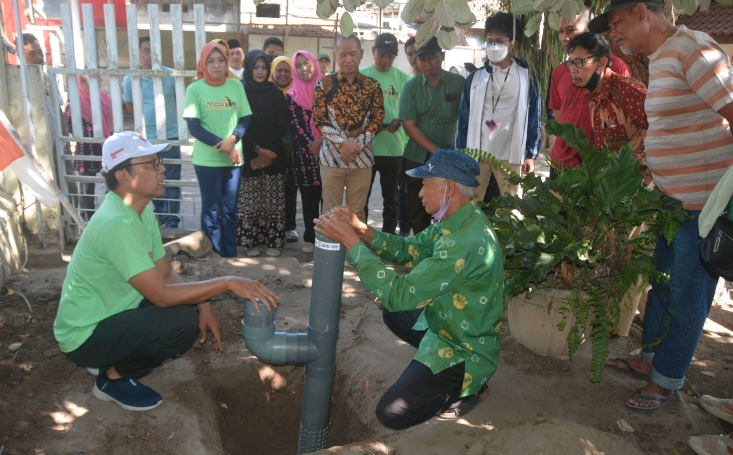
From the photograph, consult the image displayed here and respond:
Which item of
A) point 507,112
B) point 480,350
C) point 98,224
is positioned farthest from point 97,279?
point 507,112

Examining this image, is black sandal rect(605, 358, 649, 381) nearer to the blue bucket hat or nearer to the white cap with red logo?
the blue bucket hat

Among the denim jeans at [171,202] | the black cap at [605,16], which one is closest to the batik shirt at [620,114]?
the black cap at [605,16]

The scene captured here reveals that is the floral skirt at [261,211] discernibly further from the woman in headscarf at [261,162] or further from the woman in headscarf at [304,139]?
the woman in headscarf at [304,139]

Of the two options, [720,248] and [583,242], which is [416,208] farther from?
[720,248]

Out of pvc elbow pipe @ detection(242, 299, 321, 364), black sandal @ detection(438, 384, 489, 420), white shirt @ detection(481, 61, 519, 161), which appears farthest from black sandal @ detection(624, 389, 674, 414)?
white shirt @ detection(481, 61, 519, 161)

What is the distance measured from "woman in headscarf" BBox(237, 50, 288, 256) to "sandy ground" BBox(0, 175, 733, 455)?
54.3 inches

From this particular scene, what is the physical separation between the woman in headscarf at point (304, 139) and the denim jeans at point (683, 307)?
11.0 ft

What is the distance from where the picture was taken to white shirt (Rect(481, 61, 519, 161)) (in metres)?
4.30

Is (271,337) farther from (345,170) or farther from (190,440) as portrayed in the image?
(345,170)

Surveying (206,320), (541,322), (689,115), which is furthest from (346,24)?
(541,322)

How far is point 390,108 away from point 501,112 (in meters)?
1.41

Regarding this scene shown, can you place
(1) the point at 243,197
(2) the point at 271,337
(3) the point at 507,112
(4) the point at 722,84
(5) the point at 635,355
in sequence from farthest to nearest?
(1) the point at 243,197 < (3) the point at 507,112 < (5) the point at 635,355 < (2) the point at 271,337 < (4) the point at 722,84

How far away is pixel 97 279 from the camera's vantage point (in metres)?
2.61

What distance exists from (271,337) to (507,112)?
9.40 feet
